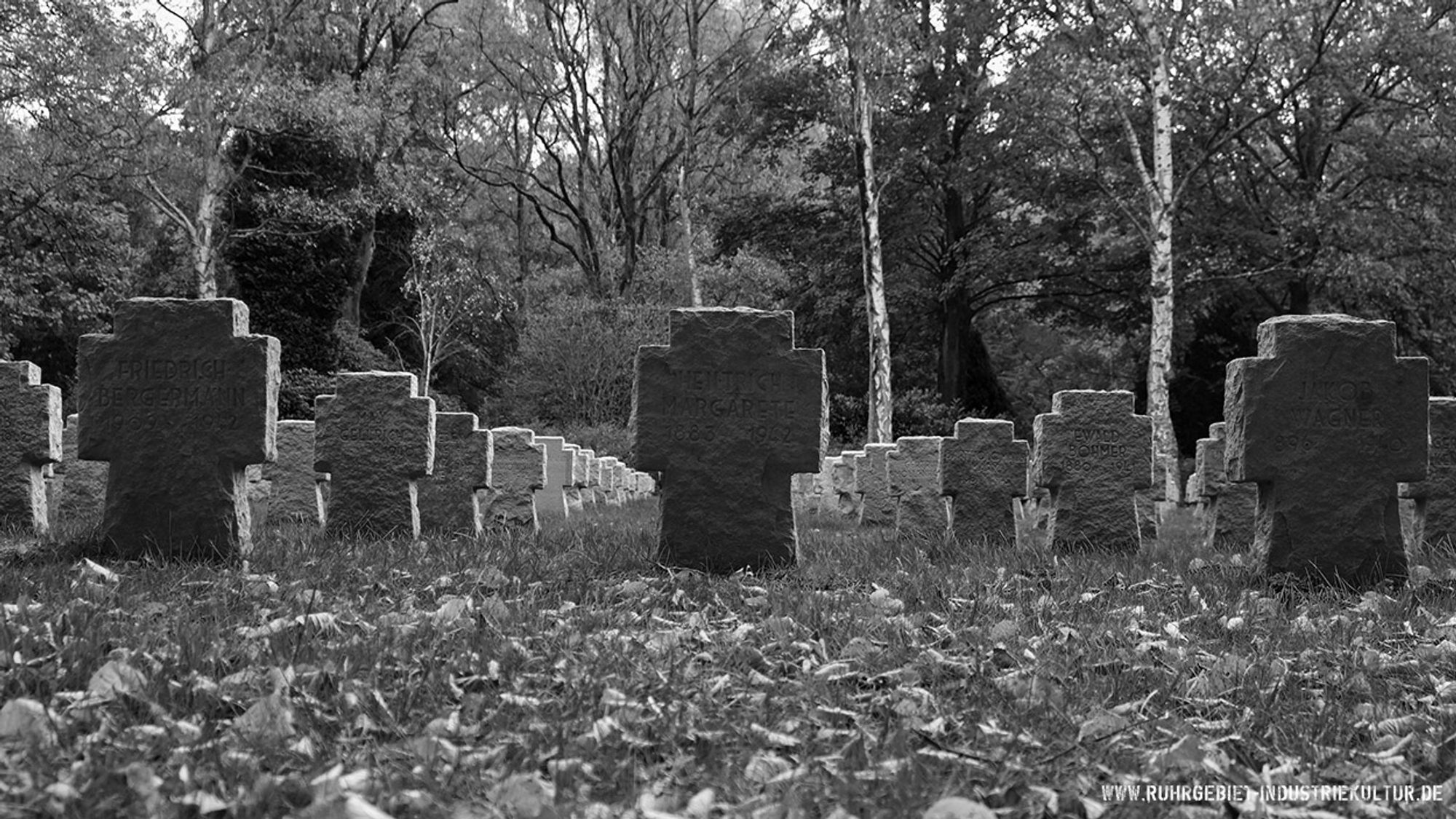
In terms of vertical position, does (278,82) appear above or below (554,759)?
above

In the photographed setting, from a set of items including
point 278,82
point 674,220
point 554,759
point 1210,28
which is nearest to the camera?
point 554,759

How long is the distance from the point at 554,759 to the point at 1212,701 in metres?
2.26

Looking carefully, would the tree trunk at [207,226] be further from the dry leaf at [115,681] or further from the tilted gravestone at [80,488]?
the dry leaf at [115,681]

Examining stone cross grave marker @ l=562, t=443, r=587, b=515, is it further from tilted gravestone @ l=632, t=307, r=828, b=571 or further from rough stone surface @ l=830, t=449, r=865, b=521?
tilted gravestone @ l=632, t=307, r=828, b=571

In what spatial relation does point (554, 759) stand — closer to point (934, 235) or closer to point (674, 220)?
point (934, 235)

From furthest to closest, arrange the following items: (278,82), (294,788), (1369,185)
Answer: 1. (1369,185)
2. (278,82)
3. (294,788)

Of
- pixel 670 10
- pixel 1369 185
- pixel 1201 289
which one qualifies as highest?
pixel 670 10

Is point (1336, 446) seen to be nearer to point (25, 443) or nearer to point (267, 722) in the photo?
point (267, 722)

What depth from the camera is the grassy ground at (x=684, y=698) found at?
2.68m

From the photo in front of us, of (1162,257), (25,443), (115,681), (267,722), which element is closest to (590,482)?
(1162,257)

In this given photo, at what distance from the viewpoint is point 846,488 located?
1730cm

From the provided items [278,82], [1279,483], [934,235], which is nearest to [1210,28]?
[934,235]

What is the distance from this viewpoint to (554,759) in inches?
114

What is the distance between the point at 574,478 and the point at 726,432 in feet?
34.0
